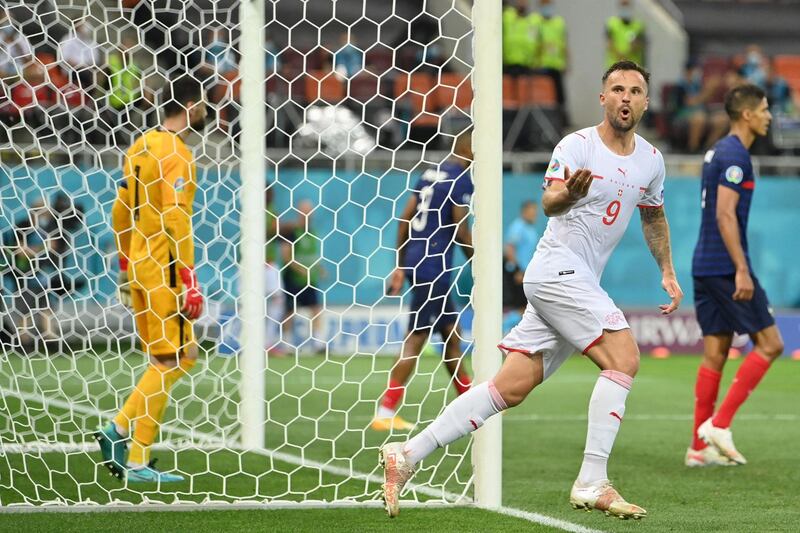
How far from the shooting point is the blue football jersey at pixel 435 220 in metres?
8.84

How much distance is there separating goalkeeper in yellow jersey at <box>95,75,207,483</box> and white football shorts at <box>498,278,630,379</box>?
2123mm

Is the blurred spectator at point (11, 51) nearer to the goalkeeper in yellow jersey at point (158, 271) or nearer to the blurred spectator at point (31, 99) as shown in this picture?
the blurred spectator at point (31, 99)

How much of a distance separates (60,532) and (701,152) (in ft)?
55.0

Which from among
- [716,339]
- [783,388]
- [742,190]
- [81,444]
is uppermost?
[742,190]

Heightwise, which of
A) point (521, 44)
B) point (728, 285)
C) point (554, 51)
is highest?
point (521, 44)

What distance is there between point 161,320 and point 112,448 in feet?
2.32

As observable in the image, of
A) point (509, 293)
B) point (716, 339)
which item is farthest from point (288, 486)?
point (509, 293)

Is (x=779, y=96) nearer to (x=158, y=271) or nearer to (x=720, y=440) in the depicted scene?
(x=720, y=440)

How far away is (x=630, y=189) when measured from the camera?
5477 mm

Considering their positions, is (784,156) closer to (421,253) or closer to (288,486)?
(421,253)

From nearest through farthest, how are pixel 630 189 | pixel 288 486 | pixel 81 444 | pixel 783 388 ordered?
pixel 630 189 → pixel 288 486 → pixel 81 444 → pixel 783 388

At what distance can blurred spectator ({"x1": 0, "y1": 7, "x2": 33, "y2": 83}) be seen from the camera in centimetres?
682

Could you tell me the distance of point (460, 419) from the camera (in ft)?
18.2

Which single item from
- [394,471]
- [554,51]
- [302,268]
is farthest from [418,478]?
[554,51]
